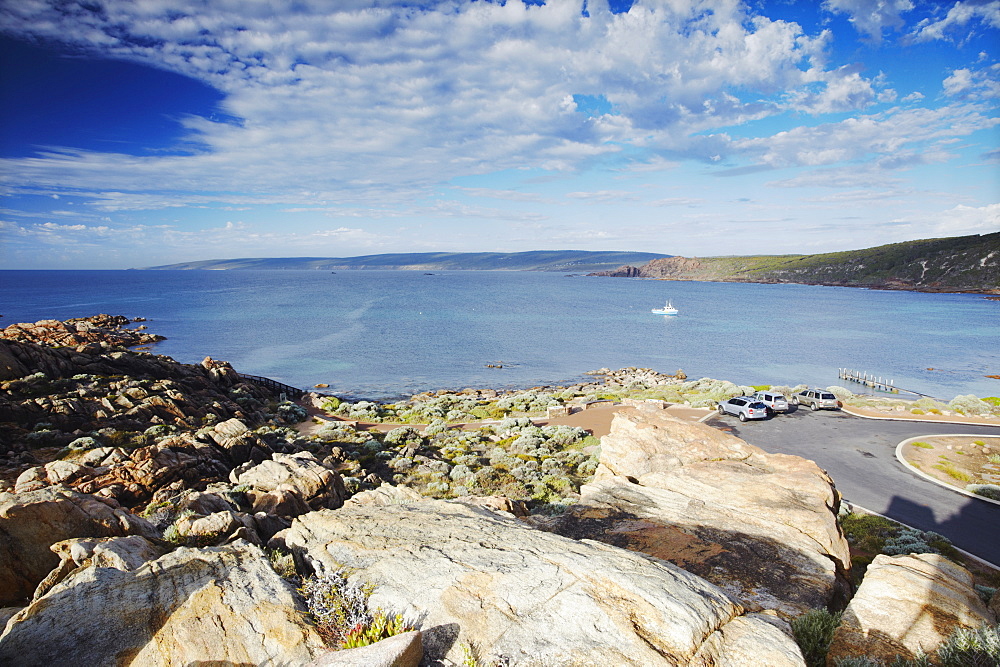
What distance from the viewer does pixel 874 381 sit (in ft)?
175

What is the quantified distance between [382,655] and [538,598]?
7.42ft

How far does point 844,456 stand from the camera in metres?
24.5

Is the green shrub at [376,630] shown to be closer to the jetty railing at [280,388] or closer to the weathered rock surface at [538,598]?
the weathered rock surface at [538,598]

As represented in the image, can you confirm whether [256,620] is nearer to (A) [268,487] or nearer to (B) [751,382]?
(A) [268,487]

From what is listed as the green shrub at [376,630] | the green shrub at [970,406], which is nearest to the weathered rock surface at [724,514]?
the green shrub at [376,630]

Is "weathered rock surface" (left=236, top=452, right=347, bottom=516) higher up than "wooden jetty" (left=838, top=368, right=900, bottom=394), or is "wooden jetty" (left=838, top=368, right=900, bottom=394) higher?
"weathered rock surface" (left=236, top=452, right=347, bottom=516)

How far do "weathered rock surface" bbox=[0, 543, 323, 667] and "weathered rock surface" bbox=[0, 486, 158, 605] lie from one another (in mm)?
2012

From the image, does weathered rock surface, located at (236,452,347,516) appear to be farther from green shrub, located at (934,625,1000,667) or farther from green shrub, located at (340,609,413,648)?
green shrub, located at (934,625,1000,667)

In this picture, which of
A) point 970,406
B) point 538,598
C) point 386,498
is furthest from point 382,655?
point 970,406

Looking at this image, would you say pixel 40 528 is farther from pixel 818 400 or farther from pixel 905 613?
pixel 818 400

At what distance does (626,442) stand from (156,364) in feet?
129

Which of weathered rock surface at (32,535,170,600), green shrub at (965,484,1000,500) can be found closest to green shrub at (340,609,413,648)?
weathered rock surface at (32,535,170,600)

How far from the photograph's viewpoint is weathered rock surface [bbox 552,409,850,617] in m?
9.86

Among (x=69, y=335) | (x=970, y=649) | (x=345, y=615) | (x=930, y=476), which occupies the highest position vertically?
(x=345, y=615)
